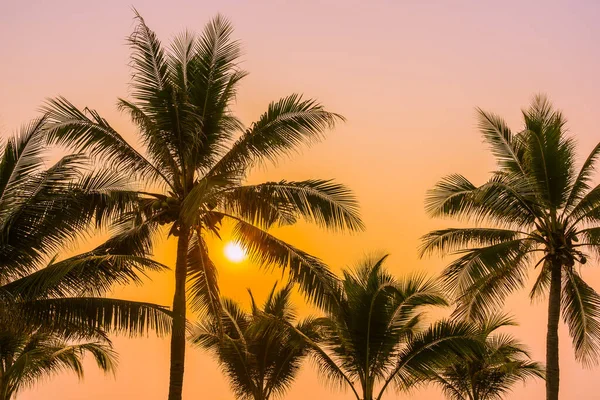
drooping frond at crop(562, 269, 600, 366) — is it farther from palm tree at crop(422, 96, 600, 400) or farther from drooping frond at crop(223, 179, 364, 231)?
drooping frond at crop(223, 179, 364, 231)

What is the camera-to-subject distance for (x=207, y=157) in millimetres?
18516

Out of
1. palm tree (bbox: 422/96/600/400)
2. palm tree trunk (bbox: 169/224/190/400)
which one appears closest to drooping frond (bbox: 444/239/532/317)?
palm tree (bbox: 422/96/600/400)

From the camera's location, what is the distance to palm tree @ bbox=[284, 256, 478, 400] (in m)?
21.0

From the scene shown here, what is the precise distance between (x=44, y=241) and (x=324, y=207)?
5.69m

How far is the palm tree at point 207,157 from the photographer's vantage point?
1770cm

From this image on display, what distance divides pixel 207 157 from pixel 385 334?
6806 mm

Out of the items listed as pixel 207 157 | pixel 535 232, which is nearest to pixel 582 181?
pixel 535 232

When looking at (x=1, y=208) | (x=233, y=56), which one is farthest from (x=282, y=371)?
(x=1, y=208)

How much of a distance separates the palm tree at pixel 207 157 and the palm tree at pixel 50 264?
1599 mm

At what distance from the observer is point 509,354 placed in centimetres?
2809

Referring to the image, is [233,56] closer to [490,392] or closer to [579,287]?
[579,287]

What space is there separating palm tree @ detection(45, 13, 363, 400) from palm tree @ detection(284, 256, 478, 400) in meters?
3.62

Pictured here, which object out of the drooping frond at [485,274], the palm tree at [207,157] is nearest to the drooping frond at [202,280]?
the palm tree at [207,157]

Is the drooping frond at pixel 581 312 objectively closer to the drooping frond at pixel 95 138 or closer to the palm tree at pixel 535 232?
the palm tree at pixel 535 232
